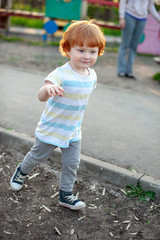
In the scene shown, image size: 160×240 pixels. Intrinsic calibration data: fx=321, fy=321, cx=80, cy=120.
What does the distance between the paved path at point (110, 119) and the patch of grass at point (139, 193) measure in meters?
0.22

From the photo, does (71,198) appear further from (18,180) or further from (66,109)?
(66,109)

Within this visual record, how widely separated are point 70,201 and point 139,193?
0.72 m

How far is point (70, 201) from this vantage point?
2715 millimetres

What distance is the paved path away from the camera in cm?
356

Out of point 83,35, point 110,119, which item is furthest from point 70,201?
point 110,119

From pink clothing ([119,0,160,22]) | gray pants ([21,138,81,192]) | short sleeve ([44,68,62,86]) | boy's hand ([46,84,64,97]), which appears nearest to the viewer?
boy's hand ([46,84,64,97])

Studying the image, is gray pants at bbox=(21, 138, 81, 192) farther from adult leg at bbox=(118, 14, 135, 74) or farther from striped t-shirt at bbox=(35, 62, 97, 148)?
adult leg at bbox=(118, 14, 135, 74)

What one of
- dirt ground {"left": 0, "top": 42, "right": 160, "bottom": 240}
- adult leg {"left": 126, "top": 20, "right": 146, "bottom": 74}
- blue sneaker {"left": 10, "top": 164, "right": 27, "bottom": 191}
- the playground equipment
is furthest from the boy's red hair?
the playground equipment

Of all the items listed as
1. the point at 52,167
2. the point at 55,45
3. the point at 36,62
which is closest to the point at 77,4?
the point at 55,45

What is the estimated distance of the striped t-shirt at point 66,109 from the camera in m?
2.42

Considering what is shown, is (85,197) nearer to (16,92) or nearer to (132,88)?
(16,92)

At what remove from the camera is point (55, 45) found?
10.6 m

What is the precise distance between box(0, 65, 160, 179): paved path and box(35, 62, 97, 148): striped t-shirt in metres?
0.98

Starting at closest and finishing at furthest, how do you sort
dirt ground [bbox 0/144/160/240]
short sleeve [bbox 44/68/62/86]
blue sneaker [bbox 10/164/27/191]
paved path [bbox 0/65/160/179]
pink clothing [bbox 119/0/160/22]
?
short sleeve [bbox 44/68/62/86]
dirt ground [bbox 0/144/160/240]
blue sneaker [bbox 10/164/27/191]
paved path [bbox 0/65/160/179]
pink clothing [bbox 119/0/160/22]
